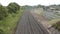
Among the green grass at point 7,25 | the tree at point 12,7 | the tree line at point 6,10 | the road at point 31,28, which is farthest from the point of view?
the tree at point 12,7

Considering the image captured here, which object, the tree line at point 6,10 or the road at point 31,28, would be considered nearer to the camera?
the road at point 31,28

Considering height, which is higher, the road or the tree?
the road

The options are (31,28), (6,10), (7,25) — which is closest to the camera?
(31,28)

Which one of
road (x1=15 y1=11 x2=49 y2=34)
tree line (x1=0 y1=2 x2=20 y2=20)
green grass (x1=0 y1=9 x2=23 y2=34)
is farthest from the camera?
tree line (x1=0 y1=2 x2=20 y2=20)

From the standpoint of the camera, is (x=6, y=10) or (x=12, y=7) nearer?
(x=6, y=10)

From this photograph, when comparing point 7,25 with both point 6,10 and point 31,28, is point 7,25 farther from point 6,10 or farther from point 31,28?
point 6,10

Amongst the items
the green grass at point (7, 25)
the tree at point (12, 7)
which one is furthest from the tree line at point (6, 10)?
the green grass at point (7, 25)

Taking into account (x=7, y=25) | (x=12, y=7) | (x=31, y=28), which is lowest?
(x=12, y=7)

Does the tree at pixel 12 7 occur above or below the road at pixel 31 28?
below

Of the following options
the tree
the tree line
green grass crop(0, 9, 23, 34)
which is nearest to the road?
green grass crop(0, 9, 23, 34)

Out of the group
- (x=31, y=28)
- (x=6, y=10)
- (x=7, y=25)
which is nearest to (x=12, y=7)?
(x=6, y=10)

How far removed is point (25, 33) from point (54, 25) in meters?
5.93

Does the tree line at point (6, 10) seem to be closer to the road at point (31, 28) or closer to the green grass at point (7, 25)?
the green grass at point (7, 25)

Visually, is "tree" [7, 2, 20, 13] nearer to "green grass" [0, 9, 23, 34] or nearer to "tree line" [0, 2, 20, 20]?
"tree line" [0, 2, 20, 20]
